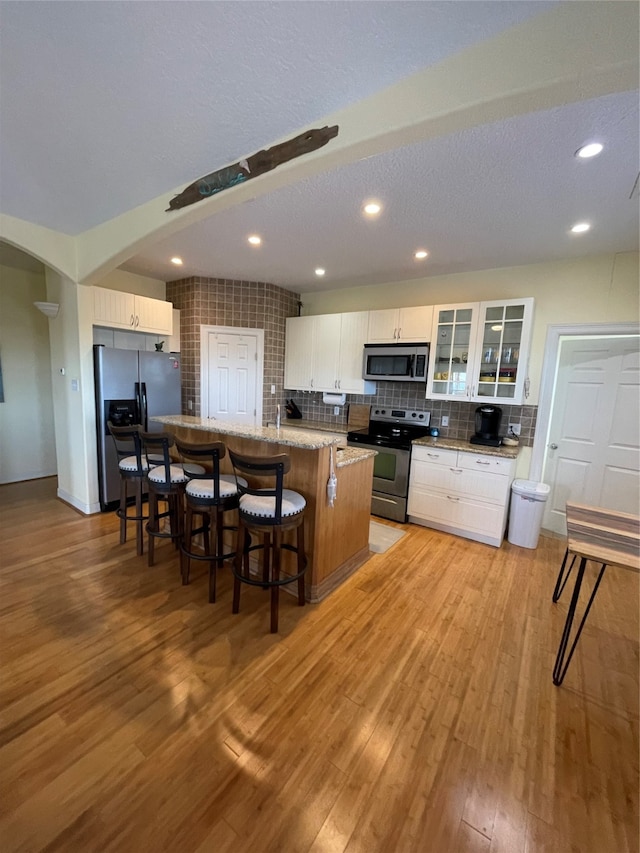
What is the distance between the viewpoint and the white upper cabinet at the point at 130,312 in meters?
3.44

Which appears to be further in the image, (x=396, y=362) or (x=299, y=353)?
(x=299, y=353)

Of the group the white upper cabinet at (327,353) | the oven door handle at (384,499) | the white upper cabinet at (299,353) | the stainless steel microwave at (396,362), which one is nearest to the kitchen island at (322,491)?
the oven door handle at (384,499)

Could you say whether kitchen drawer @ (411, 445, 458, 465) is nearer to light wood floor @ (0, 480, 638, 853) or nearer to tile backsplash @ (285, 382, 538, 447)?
tile backsplash @ (285, 382, 538, 447)

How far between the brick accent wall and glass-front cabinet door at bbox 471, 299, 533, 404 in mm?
2622

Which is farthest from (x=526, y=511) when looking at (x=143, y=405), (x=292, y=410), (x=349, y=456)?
(x=143, y=405)

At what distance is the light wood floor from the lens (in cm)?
114

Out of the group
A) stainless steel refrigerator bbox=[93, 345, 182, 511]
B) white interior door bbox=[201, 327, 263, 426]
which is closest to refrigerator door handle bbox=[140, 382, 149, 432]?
stainless steel refrigerator bbox=[93, 345, 182, 511]

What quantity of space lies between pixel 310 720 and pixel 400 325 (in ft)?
11.6

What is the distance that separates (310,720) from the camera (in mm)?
1494

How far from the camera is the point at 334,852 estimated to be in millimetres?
1072

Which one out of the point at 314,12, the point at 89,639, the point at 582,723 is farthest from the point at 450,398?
the point at 89,639

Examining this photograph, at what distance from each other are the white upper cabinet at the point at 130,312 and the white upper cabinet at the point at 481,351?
10.4ft

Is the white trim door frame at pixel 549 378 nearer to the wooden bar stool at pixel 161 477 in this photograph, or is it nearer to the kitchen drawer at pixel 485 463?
the kitchen drawer at pixel 485 463

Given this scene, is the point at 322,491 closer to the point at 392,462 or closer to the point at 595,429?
the point at 392,462
